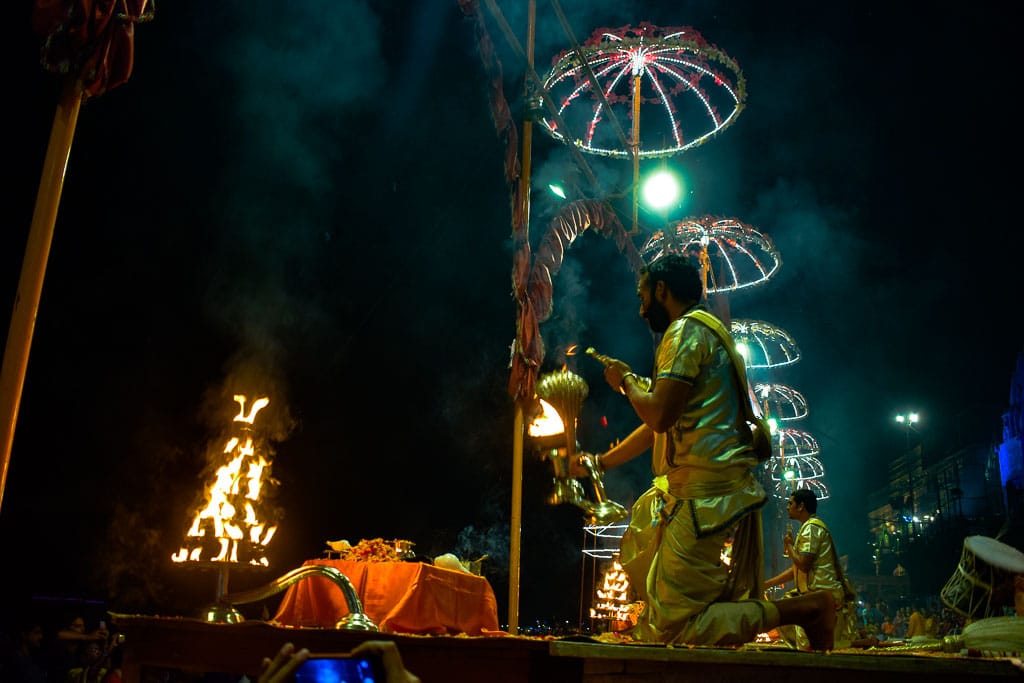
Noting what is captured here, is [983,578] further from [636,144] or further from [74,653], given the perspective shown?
[74,653]

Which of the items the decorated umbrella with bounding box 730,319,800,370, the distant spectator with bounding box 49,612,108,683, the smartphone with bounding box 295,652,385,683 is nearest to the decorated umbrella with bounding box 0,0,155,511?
the smartphone with bounding box 295,652,385,683

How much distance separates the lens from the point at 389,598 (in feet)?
20.7

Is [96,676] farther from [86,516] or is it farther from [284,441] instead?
[284,441]

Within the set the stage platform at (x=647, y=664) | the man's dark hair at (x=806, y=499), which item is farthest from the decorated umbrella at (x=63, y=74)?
the man's dark hair at (x=806, y=499)

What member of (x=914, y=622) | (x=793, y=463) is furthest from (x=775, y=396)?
(x=914, y=622)

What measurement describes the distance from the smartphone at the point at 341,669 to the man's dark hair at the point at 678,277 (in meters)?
2.78

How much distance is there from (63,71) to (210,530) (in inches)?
99.2

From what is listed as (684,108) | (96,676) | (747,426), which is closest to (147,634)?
(747,426)

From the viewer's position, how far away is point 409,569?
20.6 feet

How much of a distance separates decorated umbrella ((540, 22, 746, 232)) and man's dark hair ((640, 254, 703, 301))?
5.57 metres

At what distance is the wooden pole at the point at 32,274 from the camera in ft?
10.00

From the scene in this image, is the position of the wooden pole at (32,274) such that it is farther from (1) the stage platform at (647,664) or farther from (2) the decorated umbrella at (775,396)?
(2) the decorated umbrella at (775,396)

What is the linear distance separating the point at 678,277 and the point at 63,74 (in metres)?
3.12

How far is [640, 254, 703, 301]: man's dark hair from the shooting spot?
3.80 metres
